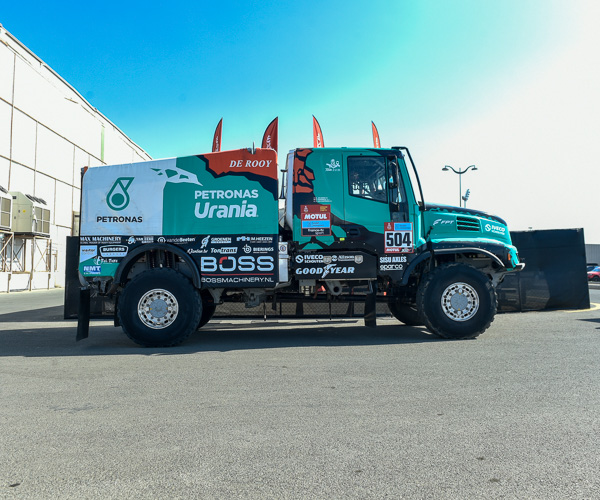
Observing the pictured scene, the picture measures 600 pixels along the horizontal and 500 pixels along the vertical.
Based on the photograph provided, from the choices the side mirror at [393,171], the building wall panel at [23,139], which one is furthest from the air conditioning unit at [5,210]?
the side mirror at [393,171]

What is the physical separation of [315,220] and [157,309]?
2.83 metres

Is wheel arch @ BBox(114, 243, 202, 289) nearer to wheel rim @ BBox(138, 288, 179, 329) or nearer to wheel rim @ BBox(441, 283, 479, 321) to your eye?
wheel rim @ BBox(138, 288, 179, 329)

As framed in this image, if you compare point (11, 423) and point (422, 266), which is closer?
point (11, 423)

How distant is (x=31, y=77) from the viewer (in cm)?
2830

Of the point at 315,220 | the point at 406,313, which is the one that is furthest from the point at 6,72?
the point at 406,313

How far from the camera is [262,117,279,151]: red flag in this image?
913 cm

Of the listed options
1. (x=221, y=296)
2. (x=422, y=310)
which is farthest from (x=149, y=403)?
(x=422, y=310)

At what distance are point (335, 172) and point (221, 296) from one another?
9.26ft

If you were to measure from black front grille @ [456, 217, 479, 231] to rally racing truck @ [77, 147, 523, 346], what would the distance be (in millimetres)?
297

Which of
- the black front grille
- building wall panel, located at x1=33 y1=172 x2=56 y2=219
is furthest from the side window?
building wall panel, located at x1=33 y1=172 x2=56 y2=219

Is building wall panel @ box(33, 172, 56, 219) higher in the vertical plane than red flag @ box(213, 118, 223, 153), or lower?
higher

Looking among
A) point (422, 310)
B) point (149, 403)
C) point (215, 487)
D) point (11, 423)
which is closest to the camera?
point (215, 487)

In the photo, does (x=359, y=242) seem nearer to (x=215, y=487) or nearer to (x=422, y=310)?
(x=422, y=310)

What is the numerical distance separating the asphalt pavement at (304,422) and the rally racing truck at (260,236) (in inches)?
A: 39.8
